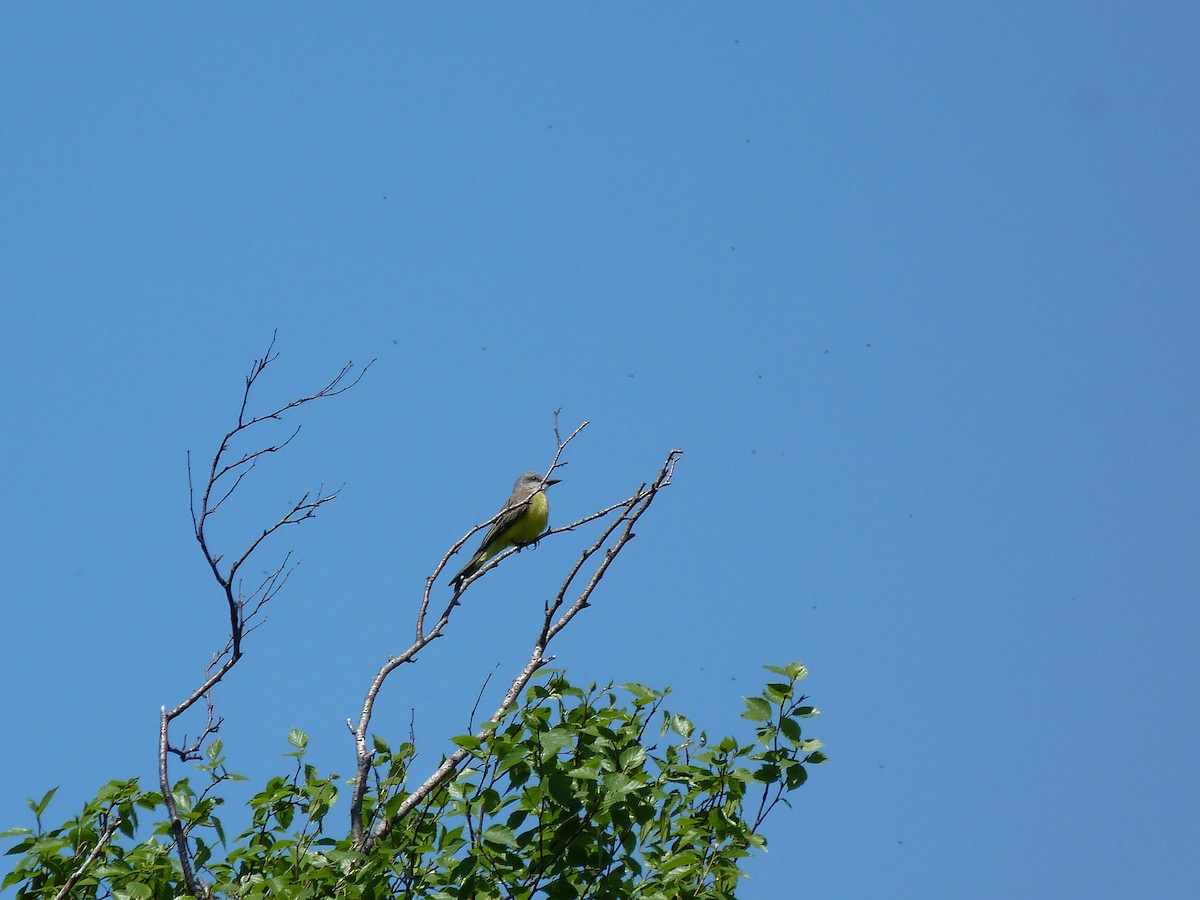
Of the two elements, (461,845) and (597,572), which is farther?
(597,572)

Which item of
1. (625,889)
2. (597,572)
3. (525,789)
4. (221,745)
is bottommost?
(625,889)

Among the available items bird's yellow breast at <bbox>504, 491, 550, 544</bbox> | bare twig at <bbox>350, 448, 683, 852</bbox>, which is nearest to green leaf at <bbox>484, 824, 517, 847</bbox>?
bare twig at <bbox>350, 448, 683, 852</bbox>

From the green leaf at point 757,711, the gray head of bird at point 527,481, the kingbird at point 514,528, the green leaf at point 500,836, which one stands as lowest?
the green leaf at point 500,836

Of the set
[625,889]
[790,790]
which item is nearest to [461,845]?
[625,889]

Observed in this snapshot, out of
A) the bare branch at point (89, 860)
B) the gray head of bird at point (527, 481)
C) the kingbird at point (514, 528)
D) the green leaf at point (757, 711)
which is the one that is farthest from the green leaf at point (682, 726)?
the gray head of bird at point (527, 481)

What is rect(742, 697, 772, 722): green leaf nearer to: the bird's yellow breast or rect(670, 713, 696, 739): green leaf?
rect(670, 713, 696, 739): green leaf

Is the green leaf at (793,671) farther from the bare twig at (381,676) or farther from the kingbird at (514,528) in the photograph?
the kingbird at (514,528)

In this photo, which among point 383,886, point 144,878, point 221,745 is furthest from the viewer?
point 221,745

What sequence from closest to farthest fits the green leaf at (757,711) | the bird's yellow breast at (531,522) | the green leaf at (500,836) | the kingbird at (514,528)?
the green leaf at (500,836), the green leaf at (757,711), the kingbird at (514,528), the bird's yellow breast at (531,522)

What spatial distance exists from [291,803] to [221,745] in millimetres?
495

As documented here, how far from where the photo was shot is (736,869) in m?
6.03

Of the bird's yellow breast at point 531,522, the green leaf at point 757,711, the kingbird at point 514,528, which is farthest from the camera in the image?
the bird's yellow breast at point 531,522

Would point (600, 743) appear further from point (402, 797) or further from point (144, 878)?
point (144, 878)

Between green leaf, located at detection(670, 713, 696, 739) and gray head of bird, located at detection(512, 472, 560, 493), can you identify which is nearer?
green leaf, located at detection(670, 713, 696, 739)
